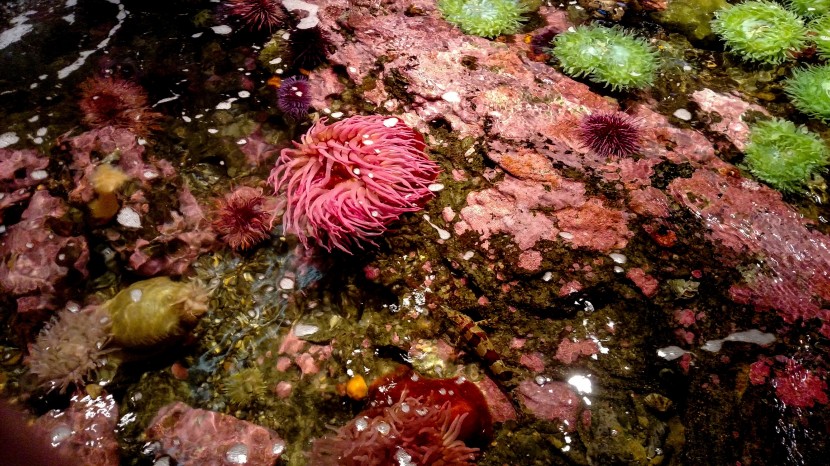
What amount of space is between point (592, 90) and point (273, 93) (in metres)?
2.56

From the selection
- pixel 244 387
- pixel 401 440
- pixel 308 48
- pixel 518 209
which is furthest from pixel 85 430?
pixel 308 48

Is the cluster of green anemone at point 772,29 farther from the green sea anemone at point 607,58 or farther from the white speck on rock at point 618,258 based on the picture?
the white speck on rock at point 618,258

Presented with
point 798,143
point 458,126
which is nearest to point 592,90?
point 458,126

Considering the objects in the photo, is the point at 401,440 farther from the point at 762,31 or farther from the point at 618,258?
the point at 762,31

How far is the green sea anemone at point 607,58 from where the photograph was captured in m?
3.68

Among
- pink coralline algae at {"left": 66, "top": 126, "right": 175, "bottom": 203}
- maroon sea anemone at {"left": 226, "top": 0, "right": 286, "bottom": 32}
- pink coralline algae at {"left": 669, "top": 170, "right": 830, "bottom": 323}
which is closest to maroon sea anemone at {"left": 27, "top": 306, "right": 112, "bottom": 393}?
pink coralline algae at {"left": 66, "top": 126, "right": 175, "bottom": 203}

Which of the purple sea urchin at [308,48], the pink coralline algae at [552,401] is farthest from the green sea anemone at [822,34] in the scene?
the purple sea urchin at [308,48]

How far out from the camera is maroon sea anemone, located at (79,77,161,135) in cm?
370

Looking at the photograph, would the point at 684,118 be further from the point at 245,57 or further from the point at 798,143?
the point at 245,57

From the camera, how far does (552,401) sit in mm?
2729

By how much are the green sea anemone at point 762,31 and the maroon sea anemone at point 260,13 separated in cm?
384

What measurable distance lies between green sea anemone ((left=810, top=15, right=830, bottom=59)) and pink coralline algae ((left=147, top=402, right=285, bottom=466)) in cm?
502

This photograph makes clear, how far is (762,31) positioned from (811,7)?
1.83 feet

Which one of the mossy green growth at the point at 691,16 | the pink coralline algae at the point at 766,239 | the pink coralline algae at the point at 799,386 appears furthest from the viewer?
the mossy green growth at the point at 691,16
